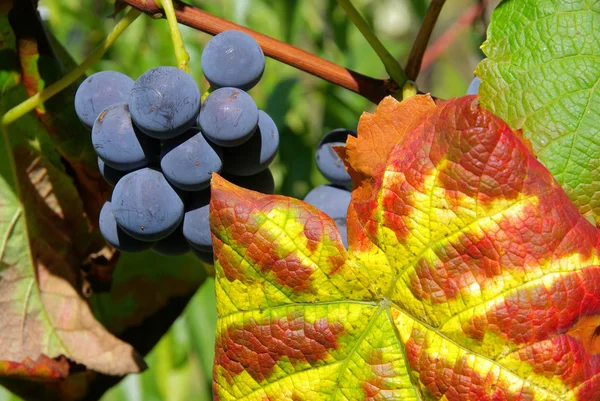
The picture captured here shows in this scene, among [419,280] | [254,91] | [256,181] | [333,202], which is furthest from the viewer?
[254,91]

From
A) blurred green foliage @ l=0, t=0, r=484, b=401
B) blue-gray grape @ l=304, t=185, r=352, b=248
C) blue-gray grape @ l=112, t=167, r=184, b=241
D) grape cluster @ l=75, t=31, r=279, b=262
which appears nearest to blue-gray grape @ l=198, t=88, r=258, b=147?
grape cluster @ l=75, t=31, r=279, b=262

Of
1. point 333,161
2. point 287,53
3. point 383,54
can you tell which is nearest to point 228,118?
point 287,53

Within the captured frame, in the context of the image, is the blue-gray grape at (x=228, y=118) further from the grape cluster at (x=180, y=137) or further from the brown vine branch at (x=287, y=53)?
the brown vine branch at (x=287, y=53)

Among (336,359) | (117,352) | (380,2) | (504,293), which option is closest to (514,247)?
(504,293)

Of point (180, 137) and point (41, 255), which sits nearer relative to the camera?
point (180, 137)

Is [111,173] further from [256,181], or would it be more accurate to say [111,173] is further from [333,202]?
[333,202]

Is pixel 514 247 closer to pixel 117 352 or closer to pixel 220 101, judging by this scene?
pixel 220 101

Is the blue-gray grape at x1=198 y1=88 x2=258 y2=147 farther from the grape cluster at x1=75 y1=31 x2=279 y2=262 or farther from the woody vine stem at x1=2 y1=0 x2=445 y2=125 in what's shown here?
the woody vine stem at x1=2 y1=0 x2=445 y2=125

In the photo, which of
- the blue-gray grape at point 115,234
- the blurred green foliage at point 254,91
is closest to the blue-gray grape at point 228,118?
the blue-gray grape at point 115,234
